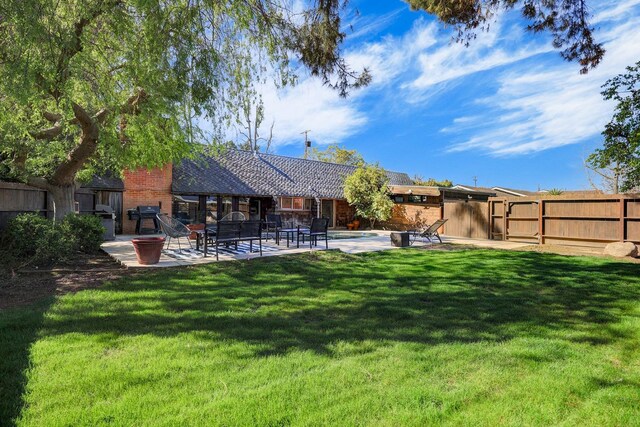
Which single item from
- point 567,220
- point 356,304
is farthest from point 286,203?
point 356,304

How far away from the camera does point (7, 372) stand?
9.62ft

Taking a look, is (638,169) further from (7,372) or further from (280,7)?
(7,372)

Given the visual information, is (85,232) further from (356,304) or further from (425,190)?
(425,190)

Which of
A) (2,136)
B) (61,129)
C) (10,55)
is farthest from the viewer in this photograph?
(61,129)

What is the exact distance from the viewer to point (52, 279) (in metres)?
6.42

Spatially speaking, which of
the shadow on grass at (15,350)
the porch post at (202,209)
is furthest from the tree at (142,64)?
the porch post at (202,209)

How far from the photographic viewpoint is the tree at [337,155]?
3806 cm

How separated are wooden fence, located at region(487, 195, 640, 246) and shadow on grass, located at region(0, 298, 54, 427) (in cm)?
1422

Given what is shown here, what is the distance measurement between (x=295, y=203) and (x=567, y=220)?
506 inches

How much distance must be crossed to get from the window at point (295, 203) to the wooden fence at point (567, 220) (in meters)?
9.87

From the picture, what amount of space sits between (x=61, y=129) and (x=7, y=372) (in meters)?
7.23

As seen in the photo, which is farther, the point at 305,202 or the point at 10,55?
the point at 305,202

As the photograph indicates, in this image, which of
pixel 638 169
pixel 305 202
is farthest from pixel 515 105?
pixel 305 202

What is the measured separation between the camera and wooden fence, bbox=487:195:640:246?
11.2m
